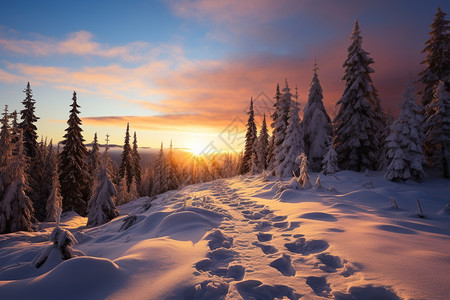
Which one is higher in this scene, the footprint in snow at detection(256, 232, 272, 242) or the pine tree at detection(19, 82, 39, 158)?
the pine tree at detection(19, 82, 39, 158)

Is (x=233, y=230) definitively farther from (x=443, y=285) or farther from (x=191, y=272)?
(x=443, y=285)

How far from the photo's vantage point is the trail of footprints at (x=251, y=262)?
284cm

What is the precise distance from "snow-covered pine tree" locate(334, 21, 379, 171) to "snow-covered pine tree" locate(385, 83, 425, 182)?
463 cm

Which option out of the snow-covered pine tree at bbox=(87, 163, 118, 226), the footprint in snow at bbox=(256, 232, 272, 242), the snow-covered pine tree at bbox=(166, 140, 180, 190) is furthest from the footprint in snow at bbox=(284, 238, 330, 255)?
the snow-covered pine tree at bbox=(166, 140, 180, 190)

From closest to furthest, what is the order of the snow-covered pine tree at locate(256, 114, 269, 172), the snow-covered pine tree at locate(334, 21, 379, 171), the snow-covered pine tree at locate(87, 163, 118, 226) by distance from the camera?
1. the snow-covered pine tree at locate(334, 21, 379, 171)
2. the snow-covered pine tree at locate(87, 163, 118, 226)
3. the snow-covered pine tree at locate(256, 114, 269, 172)

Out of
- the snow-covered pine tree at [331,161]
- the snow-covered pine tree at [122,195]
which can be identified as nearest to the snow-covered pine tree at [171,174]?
the snow-covered pine tree at [122,195]

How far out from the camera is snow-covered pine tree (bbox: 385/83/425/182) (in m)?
13.3

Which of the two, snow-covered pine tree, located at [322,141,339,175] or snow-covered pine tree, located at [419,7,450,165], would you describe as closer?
snow-covered pine tree, located at [322,141,339,175]

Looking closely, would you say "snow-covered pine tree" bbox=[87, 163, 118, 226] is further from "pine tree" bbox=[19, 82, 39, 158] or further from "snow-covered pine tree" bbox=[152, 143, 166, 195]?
"snow-covered pine tree" bbox=[152, 143, 166, 195]

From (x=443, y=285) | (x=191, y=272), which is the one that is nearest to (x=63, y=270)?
(x=191, y=272)

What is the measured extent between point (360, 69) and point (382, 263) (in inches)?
836

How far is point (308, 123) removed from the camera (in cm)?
2322

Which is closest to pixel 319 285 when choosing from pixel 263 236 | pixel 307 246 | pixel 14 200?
pixel 307 246

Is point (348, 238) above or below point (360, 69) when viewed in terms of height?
below
